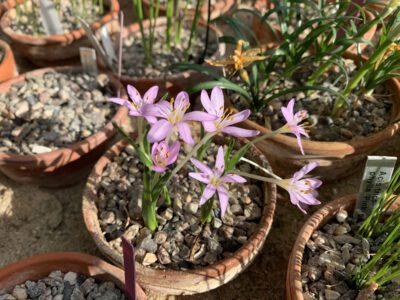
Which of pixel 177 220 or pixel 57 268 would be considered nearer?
pixel 57 268

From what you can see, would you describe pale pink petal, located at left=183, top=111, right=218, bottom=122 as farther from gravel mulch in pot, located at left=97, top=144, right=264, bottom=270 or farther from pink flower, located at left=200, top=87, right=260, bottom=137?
gravel mulch in pot, located at left=97, top=144, right=264, bottom=270

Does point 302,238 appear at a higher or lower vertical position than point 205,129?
lower

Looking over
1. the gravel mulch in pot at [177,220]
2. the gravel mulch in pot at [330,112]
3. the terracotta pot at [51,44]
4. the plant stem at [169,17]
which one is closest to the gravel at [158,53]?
the plant stem at [169,17]

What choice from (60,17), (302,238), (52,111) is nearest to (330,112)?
(302,238)

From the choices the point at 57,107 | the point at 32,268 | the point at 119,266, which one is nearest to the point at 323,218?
the point at 119,266

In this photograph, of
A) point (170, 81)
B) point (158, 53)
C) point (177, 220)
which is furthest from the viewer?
point (158, 53)

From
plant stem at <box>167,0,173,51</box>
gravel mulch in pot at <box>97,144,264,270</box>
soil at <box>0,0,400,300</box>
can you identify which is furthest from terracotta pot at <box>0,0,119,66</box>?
gravel mulch in pot at <box>97,144,264,270</box>

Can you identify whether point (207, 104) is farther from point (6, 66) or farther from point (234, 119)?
point (6, 66)
